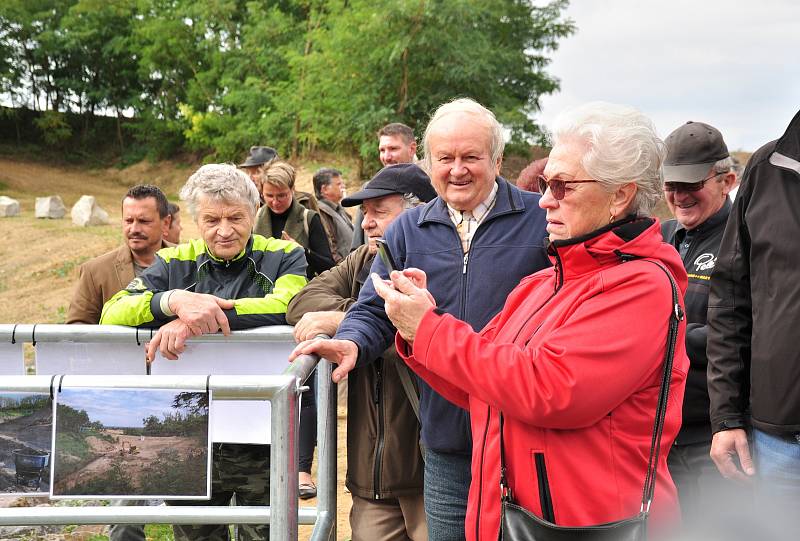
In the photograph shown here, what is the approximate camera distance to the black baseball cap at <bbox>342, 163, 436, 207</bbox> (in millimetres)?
3232

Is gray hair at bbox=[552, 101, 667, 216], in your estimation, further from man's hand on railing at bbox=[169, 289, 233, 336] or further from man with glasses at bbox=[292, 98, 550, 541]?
man's hand on railing at bbox=[169, 289, 233, 336]

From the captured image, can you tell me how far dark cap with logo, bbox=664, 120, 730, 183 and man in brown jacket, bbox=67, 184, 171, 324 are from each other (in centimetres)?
253

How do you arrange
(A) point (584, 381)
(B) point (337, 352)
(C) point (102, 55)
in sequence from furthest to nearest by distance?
(C) point (102, 55), (B) point (337, 352), (A) point (584, 381)

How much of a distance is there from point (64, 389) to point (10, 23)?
1531 inches

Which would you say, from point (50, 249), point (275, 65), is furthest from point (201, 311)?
point (275, 65)

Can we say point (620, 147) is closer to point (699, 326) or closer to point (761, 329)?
point (761, 329)

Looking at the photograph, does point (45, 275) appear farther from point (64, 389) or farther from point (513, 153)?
point (64, 389)

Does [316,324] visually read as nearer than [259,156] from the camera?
Yes

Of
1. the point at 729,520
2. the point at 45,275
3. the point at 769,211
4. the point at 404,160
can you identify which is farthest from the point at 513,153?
the point at 729,520

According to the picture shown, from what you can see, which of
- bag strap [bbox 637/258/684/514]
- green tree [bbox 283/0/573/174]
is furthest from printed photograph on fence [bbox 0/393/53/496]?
green tree [bbox 283/0/573/174]

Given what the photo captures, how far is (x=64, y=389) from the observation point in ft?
6.29

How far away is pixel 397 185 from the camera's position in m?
3.25

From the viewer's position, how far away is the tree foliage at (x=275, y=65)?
72.8 feet

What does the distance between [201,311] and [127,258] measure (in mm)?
1619
